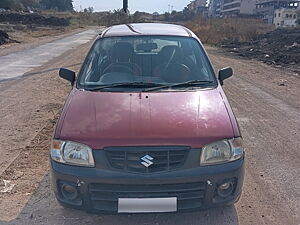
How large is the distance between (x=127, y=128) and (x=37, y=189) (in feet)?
5.04

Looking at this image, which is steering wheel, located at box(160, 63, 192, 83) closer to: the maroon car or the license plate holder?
the maroon car

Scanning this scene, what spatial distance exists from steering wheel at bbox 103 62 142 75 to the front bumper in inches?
61.6

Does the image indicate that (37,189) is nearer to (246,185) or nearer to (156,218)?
(156,218)

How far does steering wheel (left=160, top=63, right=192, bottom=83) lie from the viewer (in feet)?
12.8

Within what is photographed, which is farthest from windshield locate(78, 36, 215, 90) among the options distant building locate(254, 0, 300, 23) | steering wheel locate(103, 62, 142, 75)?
distant building locate(254, 0, 300, 23)

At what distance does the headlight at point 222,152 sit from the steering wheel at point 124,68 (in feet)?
4.92

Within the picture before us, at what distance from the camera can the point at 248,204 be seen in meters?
3.47

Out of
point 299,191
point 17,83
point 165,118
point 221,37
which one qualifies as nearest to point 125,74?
point 165,118

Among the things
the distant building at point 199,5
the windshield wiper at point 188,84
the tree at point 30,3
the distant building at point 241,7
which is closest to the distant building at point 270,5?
the distant building at point 241,7

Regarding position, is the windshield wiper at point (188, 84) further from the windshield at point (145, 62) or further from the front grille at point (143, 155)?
the front grille at point (143, 155)

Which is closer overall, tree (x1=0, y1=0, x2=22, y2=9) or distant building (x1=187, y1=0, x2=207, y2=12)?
tree (x1=0, y1=0, x2=22, y2=9)

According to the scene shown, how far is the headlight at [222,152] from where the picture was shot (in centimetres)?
282

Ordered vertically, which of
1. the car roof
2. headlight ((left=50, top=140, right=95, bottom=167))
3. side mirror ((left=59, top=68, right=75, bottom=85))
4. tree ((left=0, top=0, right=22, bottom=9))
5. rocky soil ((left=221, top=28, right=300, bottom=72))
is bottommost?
rocky soil ((left=221, top=28, right=300, bottom=72))

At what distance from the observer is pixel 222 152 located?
2.89 meters
